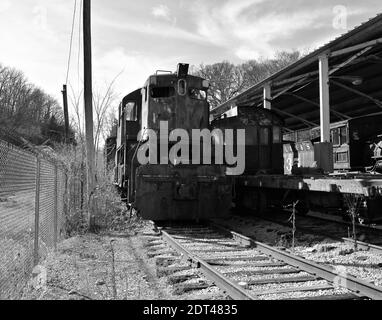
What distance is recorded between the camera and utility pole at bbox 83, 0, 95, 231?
980 centimetres

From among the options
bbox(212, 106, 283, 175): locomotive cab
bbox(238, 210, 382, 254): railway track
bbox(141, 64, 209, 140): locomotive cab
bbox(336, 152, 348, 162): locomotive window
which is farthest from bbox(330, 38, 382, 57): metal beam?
bbox(238, 210, 382, 254): railway track

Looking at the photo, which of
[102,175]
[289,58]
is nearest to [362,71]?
[102,175]

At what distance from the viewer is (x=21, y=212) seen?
7.15 metres

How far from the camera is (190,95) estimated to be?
432 inches

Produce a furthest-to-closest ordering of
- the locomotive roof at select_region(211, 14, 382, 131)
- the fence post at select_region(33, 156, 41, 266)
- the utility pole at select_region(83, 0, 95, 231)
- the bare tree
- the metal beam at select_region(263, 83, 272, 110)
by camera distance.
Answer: the bare tree
the metal beam at select_region(263, 83, 272, 110)
the locomotive roof at select_region(211, 14, 382, 131)
the utility pole at select_region(83, 0, 95, 231)
the fence post at select_region(33, 156, 41, 266)

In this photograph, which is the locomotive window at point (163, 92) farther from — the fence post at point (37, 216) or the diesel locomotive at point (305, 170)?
the fence post at point (37, 216)

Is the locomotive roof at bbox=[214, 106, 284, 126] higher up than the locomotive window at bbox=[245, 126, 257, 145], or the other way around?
the locomotive roof at bbox=[214, 106, 284, 126]

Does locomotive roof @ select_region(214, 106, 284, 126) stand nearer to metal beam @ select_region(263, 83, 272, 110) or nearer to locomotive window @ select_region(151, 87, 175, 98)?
locomotive window @ select_region(151, 87, 175, 98)

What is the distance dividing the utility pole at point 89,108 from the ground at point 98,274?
4.97 ft

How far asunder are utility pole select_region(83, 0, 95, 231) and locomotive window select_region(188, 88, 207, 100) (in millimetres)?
2694

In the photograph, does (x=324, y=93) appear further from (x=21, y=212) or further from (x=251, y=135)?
(x=21, y=212)

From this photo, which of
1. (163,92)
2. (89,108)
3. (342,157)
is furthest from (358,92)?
(89,108)

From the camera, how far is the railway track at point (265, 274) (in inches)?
179
